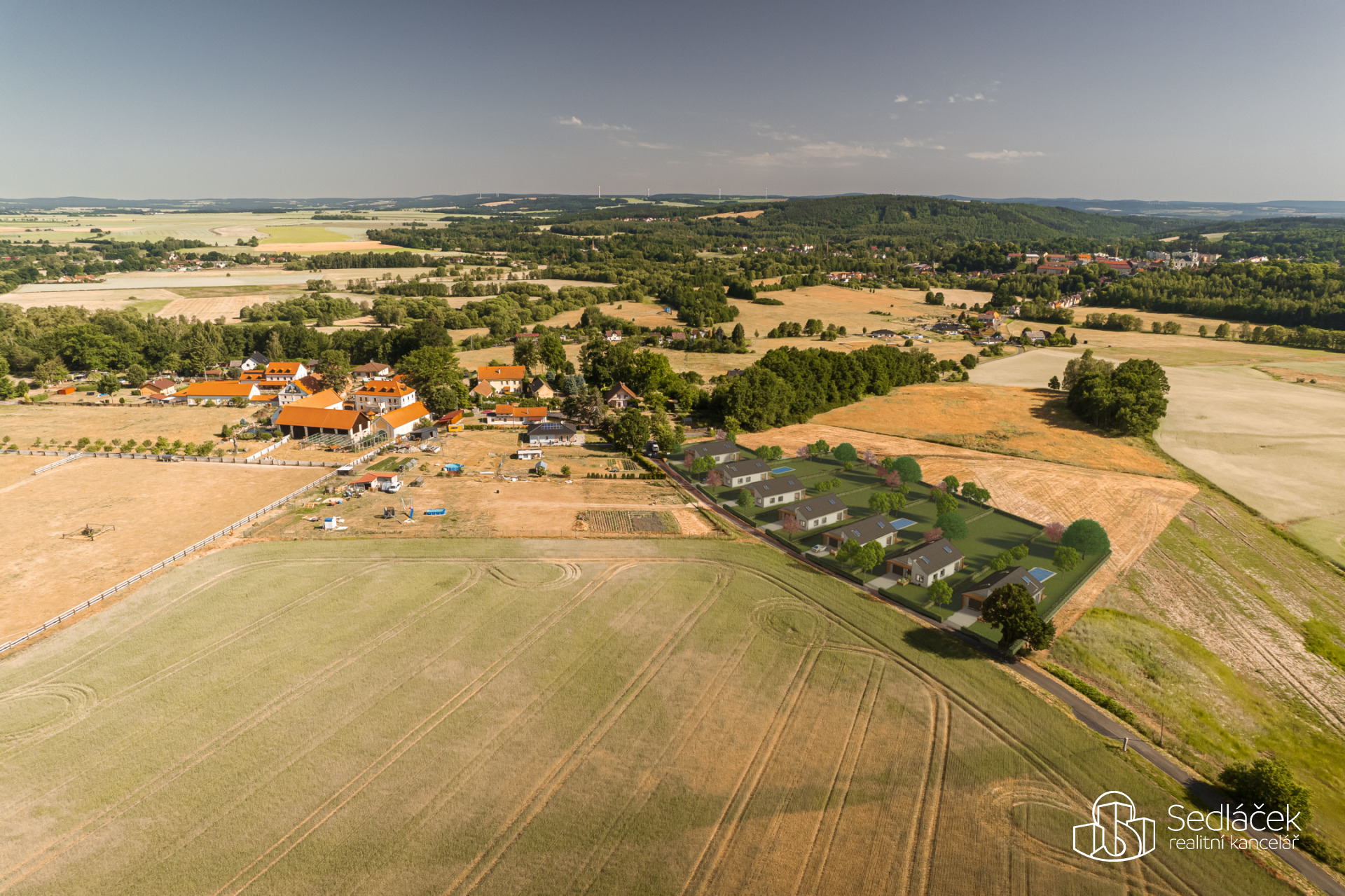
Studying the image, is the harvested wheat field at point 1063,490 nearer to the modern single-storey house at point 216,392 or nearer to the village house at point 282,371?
the village house at point 282,371

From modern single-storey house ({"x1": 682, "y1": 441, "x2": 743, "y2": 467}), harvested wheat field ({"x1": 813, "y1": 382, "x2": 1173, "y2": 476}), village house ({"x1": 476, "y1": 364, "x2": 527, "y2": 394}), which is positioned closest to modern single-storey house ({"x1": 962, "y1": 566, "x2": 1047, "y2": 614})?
modern single-storey house ({"x1": 682, "y1": 441, "x2": 743, "y2": 467})

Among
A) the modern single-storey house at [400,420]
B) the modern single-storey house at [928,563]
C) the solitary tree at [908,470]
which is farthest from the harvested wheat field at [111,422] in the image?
the solitary tree at [908,470]

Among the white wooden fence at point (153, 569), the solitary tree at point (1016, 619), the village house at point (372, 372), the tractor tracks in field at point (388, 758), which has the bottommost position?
the tractor tracks in field at point (388, 758)

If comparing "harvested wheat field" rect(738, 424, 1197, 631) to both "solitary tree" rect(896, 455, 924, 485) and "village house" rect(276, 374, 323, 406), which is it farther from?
"village house" rect(276, 374, 323, 406)

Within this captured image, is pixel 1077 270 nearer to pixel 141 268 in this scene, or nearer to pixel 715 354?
pixel 715 354

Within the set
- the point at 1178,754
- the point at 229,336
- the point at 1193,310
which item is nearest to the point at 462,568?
the point at 1178,754
